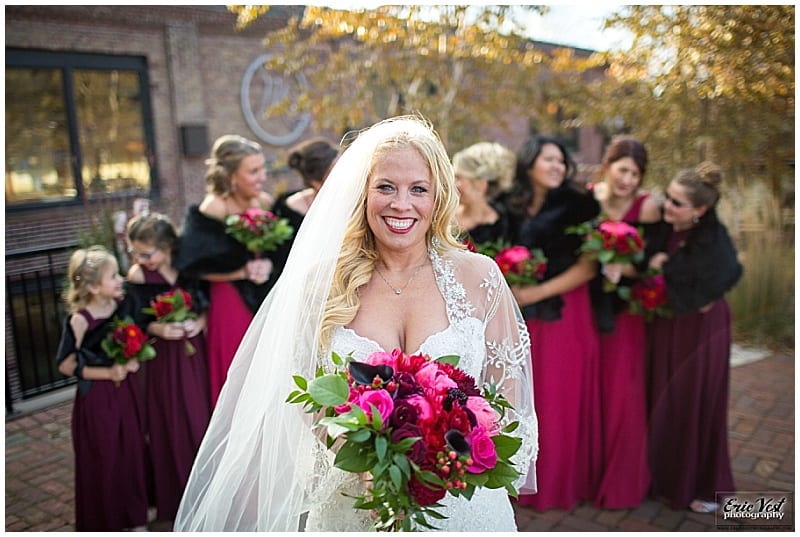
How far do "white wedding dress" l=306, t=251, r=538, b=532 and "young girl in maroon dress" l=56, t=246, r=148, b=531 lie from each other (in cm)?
183

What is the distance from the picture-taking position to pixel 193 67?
13688mm

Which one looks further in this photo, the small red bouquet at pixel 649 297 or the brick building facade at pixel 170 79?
the brick building facade at pixel 170 79

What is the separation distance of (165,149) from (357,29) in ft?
25.4

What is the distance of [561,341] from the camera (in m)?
4.29

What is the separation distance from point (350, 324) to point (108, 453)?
2183 mm

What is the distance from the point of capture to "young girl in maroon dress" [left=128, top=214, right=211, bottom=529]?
160 inches

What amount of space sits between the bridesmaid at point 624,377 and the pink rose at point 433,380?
2.52 metres

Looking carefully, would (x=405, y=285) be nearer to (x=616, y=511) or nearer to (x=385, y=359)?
(x=385, y=359)

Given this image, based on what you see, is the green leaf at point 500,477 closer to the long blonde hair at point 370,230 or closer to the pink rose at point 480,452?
the pink rose at point 480,452

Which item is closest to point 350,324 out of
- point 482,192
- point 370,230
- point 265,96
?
point 370,230

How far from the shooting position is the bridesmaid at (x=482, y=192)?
14.5 ft

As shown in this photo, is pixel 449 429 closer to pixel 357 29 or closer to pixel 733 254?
pixel 733 254

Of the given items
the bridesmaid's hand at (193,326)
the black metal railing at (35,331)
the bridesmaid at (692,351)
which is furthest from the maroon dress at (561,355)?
the black metal railing at (35,331)

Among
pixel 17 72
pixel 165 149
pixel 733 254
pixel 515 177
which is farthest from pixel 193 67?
pixel 733 254
